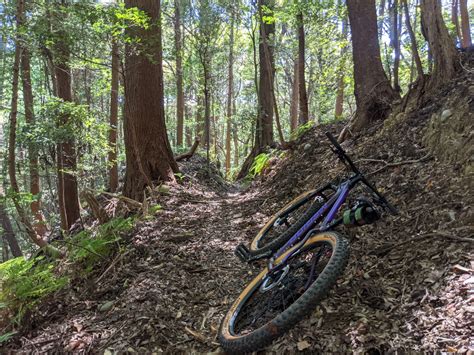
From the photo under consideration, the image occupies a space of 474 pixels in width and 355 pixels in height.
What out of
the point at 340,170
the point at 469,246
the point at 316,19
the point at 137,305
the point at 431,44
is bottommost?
the point at 137,305

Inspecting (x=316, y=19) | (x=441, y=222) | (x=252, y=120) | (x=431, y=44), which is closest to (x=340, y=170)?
(x=431, y=44)

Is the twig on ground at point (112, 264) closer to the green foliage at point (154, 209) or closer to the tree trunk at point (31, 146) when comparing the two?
the green foliage at point (154, 209)

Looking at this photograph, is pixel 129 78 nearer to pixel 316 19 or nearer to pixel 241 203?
pixel 241 203

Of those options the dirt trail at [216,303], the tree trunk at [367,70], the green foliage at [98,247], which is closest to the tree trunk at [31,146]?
the green foliage at [98,247]

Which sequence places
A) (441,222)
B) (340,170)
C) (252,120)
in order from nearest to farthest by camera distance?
1. (441,222)
2. (340,170)
3. (252,120)

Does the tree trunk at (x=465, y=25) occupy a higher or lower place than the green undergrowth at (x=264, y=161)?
higher

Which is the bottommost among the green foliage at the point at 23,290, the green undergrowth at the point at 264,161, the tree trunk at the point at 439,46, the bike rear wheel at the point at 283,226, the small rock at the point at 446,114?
the green foliage at the point at 23,290

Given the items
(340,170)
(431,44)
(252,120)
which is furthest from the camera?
(252,120)

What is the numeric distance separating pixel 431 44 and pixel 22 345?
6339 mm

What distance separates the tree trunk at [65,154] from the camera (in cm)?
559

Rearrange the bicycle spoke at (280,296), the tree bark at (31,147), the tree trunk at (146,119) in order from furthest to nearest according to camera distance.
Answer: the tree trunk at (146,119) → the tree bark at (31,147) → the bicycle spoke at (280,296)

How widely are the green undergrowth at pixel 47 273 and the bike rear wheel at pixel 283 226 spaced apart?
1.91 m

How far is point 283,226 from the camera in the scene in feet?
17.1

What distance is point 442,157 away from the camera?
12.9 ft
